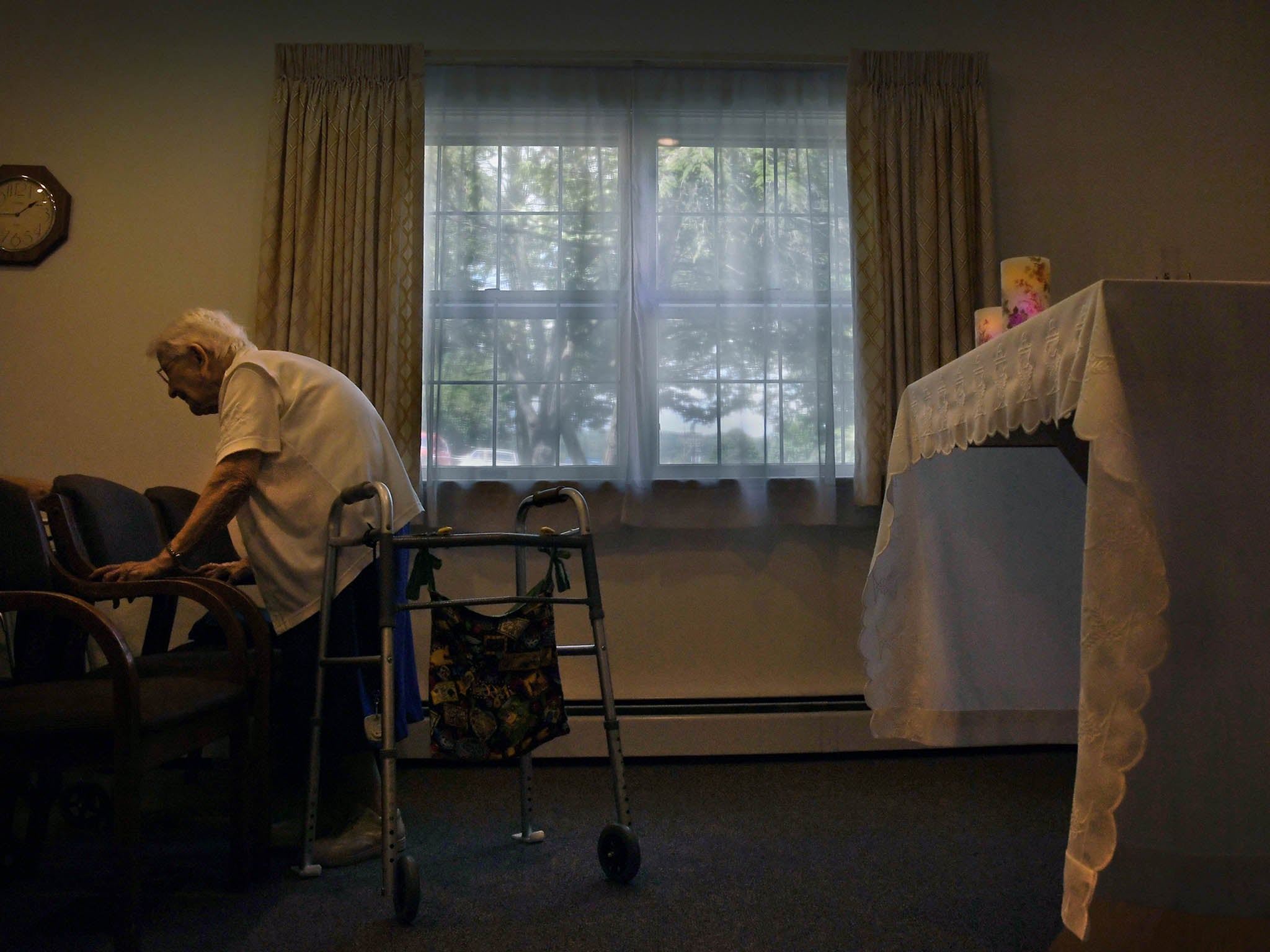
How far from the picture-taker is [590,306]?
3.16 m

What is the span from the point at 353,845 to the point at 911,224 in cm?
256

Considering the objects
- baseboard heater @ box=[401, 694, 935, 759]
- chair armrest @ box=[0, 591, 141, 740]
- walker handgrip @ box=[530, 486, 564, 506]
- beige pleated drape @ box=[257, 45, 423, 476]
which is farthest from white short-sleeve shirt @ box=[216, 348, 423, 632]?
baseboard heater @ box=[401, 694, 935, 759]

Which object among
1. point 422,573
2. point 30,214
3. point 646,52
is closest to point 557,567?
point 422,573

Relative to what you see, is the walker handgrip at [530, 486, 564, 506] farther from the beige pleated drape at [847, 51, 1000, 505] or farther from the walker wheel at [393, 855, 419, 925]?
the beige pleated drape at [847, 51, 1000, 505]

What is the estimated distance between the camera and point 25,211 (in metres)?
3.16

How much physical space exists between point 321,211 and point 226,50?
28.4 inches

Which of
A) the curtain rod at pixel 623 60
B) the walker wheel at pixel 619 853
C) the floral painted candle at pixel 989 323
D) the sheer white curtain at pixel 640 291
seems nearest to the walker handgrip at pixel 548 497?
the walker wheel at pixel 619 853

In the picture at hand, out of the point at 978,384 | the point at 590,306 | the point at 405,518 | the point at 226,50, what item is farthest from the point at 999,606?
the point at 226,50

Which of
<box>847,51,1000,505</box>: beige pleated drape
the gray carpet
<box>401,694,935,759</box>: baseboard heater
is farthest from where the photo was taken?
<box>847,51,1000,505</box>: beige pleated drape

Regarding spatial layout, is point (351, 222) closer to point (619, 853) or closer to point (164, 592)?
point (164, 592)

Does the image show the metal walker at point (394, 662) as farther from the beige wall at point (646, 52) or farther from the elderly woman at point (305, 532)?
the beige wall at point (646, 52)

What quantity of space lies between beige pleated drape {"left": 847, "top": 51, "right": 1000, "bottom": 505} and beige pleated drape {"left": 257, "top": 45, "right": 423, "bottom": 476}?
149 centimetres

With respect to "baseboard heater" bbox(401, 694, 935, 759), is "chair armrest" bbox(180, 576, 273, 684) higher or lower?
higher

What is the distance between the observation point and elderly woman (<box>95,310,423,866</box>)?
6.68 ft
